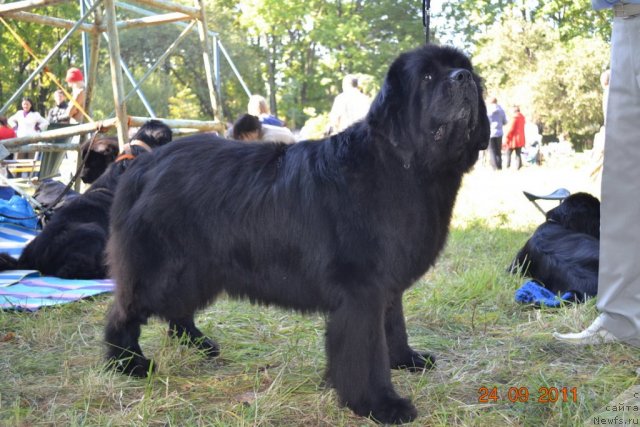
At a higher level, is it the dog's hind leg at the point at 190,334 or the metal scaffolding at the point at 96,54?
the metal scaffolding at the point at 96,54

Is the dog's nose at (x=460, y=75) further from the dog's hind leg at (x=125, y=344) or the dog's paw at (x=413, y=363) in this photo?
the dog's hind leg at (x=125, y=344)

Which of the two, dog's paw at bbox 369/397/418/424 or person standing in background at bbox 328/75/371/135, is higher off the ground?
person standing in background at bbox 328/75/371/135

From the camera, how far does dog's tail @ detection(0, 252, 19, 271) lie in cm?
546

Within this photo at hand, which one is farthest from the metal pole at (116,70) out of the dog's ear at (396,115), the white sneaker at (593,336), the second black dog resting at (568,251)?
the white sneaker at (593,336)

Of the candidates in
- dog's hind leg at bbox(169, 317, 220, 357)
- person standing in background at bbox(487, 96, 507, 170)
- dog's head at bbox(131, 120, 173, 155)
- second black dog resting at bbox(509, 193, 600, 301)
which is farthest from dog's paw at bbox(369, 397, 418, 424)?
person standing in background at bbox(487, 96, 507, 170)

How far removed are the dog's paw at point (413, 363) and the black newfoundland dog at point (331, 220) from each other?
0.97 feet

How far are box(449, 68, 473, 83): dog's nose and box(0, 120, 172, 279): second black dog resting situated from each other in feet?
10.9

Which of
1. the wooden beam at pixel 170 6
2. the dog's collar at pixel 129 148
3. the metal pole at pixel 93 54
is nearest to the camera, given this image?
the dog's collar at pixel 129 148

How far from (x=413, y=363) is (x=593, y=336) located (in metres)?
1.06

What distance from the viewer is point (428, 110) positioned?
271cm

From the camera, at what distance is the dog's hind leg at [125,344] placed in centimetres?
326

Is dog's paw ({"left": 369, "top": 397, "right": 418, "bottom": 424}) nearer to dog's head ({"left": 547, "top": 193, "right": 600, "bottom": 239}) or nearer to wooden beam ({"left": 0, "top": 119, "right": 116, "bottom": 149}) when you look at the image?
dog's head ({"left": 547, "top": 193, "right": 600, "bottom": 239})

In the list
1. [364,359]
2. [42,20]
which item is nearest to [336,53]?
[42,20]

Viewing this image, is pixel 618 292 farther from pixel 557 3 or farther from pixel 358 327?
pixel 557 3
